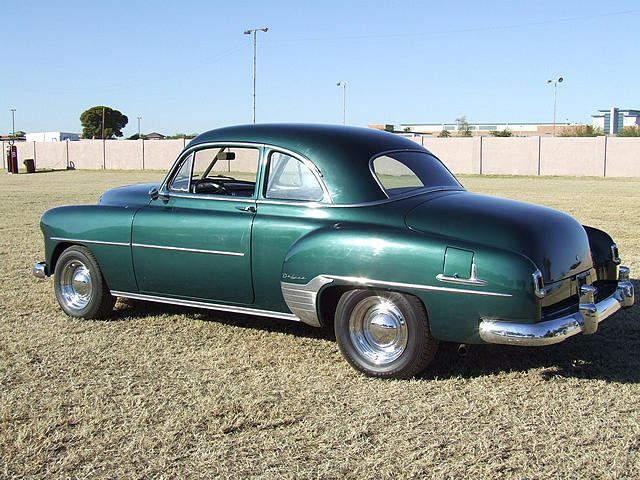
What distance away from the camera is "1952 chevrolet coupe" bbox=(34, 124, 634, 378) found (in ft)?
12.6

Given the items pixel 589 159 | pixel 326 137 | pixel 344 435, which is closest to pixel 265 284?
pixel 326 137

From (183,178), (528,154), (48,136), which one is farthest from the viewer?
(48,136)

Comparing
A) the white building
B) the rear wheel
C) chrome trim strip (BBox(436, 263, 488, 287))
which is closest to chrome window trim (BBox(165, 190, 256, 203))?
the rear wheel

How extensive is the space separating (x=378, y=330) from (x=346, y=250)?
518mm

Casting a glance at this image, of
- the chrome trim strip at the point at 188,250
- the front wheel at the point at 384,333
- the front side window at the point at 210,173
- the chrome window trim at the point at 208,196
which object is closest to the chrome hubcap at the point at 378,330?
the front wheel at the point at 384,333

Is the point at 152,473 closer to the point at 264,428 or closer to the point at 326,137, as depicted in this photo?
the point at 264,428

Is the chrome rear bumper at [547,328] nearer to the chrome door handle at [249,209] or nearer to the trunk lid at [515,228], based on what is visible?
the trunk lid at [515,228]

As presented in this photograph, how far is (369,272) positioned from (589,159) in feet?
111

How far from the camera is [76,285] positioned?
563cm

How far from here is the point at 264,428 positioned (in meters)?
3.47

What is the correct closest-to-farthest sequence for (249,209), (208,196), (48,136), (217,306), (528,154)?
(249,209) < (217,306) < (208,196) < (528,154) < (48,136)

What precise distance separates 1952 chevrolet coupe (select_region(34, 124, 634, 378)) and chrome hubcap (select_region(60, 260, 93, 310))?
1cm

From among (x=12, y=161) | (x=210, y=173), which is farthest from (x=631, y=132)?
(x=210, y=173)

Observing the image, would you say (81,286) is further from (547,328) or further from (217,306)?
(547,328)
